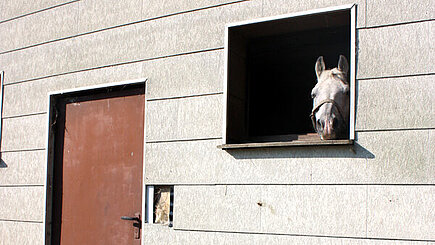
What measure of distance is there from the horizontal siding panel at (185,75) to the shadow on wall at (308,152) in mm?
557

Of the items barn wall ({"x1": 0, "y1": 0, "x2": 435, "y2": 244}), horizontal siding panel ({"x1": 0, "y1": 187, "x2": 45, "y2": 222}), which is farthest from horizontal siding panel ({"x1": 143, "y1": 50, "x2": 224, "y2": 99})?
horizontal siding panel ({"x1": 0, "y1": 187, "x2": 45, "y2": 222})

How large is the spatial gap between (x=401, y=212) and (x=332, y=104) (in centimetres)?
85

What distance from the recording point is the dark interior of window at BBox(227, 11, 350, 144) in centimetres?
446

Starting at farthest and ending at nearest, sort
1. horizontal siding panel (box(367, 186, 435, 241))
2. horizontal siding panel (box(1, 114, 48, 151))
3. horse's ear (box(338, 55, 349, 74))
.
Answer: horizontal siding panel (box(1, 114, 48, 151))
horse's ear (box(338, 55, 349, 74))
horizontal siding panel (box(367, 186, 435, 241))

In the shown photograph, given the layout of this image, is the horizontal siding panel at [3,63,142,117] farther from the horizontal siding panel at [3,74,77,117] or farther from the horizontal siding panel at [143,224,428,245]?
the horizontal siding panel at [143,224,428,245]

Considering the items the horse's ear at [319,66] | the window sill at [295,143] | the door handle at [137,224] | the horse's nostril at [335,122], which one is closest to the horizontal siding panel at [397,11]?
the horse's ear at [319,66]

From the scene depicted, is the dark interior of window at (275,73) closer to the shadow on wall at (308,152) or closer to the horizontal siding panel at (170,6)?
the shadow on wall at (308,152)

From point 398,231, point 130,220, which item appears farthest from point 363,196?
point 130,220

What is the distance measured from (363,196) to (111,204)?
235 cm

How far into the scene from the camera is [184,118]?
4582 millimetres

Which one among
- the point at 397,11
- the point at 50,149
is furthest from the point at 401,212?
the point at 50,149

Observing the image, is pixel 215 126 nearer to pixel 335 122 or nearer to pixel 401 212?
pixel 335 122

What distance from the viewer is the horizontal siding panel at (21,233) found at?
5.45 metres

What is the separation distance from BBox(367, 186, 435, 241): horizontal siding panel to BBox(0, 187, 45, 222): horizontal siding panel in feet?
10.6
